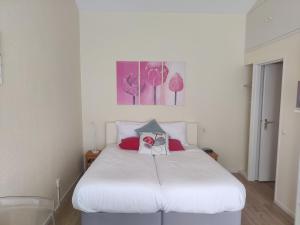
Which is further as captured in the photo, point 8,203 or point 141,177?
point 141,177

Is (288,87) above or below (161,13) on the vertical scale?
below

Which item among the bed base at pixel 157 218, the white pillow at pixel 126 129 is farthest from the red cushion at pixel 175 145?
the bed base at pixel 157 218

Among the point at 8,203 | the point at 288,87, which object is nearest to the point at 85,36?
the point at 8,203

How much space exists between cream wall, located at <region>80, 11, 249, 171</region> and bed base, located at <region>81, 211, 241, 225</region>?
77.7 inches

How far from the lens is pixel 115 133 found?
3.89m

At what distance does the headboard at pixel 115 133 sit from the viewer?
3.89 metres

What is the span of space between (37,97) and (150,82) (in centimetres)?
205

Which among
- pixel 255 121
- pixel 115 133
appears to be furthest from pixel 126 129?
pixel 255 121

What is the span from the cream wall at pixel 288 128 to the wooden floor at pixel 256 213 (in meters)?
0.13

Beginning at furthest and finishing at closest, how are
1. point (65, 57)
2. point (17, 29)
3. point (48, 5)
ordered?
1. point (65, 57)
2. point (48, 5)
3. point (17, 29)

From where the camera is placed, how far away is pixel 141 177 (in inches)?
90.4

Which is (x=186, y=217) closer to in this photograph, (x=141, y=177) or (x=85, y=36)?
(x=141, y=177)

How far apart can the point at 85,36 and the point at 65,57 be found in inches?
34.9

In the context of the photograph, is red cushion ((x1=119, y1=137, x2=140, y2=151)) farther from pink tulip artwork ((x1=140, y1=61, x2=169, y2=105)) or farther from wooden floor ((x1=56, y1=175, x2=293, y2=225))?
wooden floor ((x1=56, y1=175, x2=293, y2=225))
